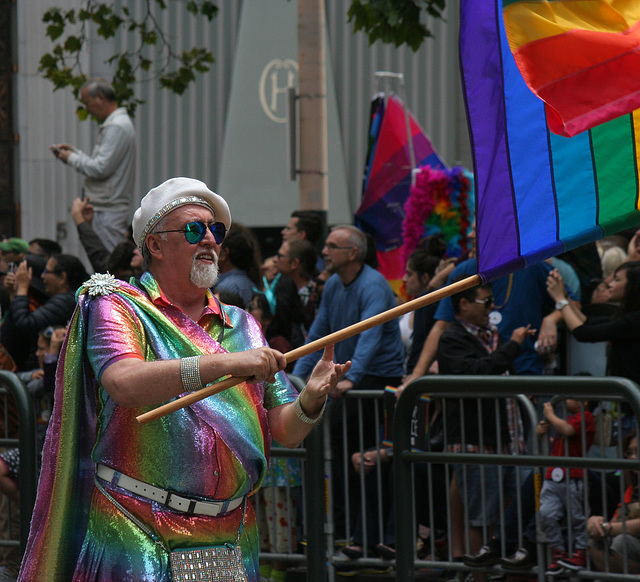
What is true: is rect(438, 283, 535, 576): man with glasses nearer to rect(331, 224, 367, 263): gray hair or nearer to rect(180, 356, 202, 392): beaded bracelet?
rect(331, 224, 367, 263): gray hair

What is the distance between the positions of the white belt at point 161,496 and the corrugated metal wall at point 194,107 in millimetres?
11143

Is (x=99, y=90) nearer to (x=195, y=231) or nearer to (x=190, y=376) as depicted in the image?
(x=195, y=231)

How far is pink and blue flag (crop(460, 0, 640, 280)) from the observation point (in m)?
3.85

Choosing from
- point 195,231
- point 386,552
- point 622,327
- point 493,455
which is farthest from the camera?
point 386,552

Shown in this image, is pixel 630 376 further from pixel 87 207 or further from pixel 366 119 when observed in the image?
pixel 366 119

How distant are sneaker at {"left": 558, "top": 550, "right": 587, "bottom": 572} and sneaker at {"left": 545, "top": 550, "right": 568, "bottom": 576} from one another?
0.02m

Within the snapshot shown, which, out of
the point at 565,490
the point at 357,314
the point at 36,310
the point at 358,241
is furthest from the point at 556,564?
the point at 36,310

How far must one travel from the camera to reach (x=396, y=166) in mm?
11797

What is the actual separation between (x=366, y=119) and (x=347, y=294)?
26.1ft

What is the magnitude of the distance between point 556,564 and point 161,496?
2.62 meters

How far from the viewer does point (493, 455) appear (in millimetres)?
5285

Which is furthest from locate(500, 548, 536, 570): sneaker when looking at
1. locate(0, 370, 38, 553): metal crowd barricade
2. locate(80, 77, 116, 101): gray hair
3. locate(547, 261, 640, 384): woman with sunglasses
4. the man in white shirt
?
locate(80, 77, 116, 101): gray hair

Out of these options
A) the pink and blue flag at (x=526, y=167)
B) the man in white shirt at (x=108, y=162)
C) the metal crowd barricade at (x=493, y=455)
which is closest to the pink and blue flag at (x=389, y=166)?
the man in white shirt at (x=108, y=162)

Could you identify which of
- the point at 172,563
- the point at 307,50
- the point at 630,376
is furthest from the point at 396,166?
the point at 172,563
